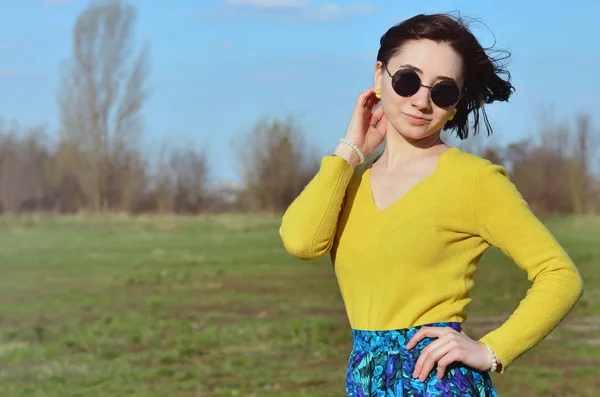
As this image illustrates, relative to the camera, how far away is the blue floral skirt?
2.00 m

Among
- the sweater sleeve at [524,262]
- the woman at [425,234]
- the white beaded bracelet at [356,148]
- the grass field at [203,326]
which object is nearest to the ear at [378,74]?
the woman at [425,234]

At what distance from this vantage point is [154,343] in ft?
28.8

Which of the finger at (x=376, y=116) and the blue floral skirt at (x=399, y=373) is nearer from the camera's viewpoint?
the blue floral skirt at (x=399, y=373)

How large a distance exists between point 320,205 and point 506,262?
15115mm

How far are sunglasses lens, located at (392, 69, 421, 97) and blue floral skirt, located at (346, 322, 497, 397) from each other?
0.54 meters

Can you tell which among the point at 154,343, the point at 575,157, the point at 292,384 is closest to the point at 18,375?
the point at 154,343

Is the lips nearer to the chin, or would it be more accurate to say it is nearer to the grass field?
the chin

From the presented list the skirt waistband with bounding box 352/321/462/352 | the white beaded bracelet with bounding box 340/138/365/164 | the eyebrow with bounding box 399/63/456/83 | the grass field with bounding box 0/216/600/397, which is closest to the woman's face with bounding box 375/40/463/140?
the eyebrow with bounding box 399/63/456/83

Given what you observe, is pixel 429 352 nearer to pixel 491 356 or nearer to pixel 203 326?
pixel 491 356

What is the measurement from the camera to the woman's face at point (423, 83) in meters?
2.14

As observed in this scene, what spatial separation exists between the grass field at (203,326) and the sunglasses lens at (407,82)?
4.71 m

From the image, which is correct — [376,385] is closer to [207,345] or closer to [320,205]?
[320,205]

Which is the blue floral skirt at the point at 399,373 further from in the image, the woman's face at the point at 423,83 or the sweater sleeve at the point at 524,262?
the woman's face at the point at 423,83

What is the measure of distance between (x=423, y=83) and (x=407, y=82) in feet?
0.12
